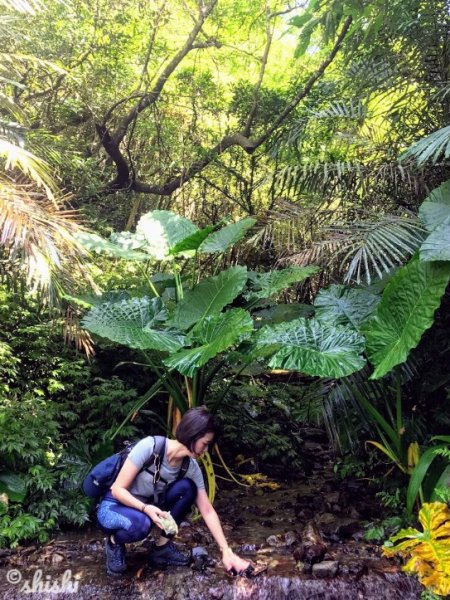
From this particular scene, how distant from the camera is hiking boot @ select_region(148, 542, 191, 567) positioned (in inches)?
107

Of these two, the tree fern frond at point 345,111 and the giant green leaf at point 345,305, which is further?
the tree fern frond at point 345,111

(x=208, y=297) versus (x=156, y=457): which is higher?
(x=208, y=297)

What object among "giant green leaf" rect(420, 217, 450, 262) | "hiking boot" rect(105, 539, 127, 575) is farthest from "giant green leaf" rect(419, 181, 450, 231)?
"hiking boot" rect(105, 539, 127, 575)

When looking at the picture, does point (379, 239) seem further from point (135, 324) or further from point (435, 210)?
point (135, 324)

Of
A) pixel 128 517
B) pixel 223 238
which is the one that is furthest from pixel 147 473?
pixel 223 238

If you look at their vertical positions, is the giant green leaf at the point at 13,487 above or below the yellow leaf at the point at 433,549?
below

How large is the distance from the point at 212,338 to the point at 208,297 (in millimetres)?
728

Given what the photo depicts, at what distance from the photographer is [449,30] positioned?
4449 millimetres

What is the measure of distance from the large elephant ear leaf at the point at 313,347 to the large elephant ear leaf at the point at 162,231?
1461 mm

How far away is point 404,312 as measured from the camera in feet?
9.75

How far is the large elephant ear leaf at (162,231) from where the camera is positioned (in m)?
4.26

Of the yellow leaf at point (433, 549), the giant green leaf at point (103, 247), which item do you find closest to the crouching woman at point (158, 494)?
the yellow leaf at point (433, 549)

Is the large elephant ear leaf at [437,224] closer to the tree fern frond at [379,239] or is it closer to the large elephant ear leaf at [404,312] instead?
the large elephant ear leaf at [404,312]

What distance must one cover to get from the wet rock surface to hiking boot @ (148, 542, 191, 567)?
0.05 metres
